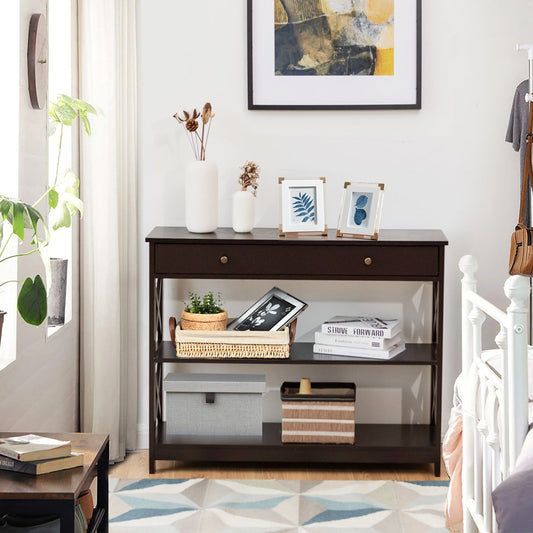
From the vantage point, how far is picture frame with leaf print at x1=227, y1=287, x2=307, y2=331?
319cm

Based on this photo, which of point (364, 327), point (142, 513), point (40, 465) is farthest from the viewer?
point (364, 327)

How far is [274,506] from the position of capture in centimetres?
285

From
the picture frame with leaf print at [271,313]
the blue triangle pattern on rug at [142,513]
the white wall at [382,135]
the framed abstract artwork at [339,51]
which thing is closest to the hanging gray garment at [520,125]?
the white wall at [382,135]

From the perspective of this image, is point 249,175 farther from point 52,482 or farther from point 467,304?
point 52,482

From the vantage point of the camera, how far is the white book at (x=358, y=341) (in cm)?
313

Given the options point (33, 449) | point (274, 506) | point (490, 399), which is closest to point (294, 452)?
point (274, 506)

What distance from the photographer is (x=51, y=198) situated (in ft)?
8.19

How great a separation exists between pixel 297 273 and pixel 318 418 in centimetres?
57

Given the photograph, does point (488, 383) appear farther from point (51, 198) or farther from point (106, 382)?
→ point (106, 382)

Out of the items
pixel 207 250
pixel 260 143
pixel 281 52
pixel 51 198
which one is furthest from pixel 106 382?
pixel 281 52

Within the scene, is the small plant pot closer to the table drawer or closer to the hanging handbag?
the table drawer

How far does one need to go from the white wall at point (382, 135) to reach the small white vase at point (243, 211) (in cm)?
22

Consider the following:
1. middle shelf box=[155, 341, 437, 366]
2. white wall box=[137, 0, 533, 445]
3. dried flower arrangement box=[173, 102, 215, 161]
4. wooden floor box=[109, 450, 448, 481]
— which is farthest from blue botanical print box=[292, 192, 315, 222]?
wooden floor box=[109, 450, 448, 481]

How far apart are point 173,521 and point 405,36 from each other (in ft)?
6.72
